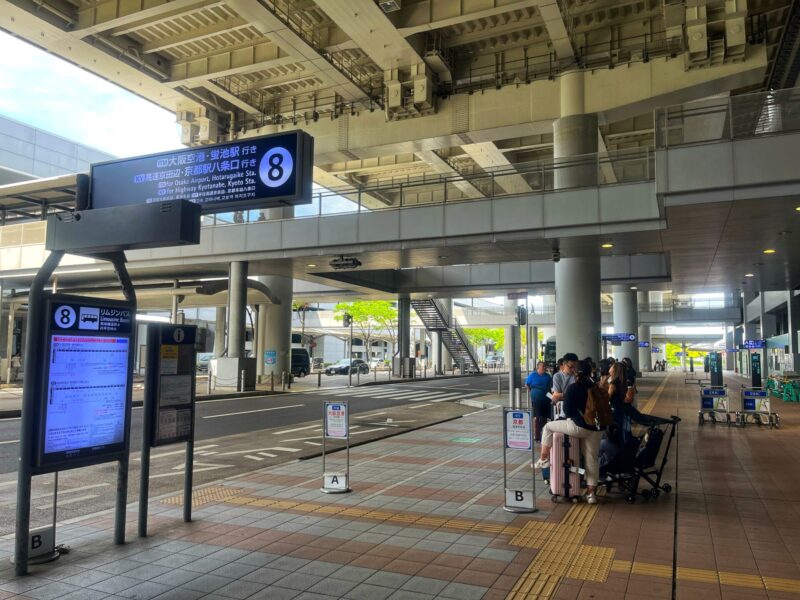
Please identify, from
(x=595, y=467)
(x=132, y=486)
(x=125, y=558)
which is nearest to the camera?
(x=125, y=558)

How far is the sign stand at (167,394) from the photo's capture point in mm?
6020

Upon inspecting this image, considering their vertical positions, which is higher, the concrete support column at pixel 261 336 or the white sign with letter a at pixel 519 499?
the concrete support column at pixel 261 336

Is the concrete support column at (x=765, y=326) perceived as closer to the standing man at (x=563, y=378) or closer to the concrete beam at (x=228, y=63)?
the concrete beam at (x=228, y=63)

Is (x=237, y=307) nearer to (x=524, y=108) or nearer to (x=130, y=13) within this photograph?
(x=130, y=13)

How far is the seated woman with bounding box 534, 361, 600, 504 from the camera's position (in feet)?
23.7

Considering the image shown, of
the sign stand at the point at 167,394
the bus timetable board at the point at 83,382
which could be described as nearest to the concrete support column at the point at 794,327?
the sign stand at the point at 167,394

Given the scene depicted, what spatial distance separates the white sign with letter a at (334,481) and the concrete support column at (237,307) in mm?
19813

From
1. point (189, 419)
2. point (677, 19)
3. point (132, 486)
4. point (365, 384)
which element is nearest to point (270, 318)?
point (365, 384)

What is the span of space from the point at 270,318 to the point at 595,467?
96.9ft

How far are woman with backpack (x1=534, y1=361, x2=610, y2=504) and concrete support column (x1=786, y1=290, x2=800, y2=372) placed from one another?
25946 mm

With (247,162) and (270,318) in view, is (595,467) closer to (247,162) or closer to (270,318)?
(247,162)

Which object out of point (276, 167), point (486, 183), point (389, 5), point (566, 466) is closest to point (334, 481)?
point (566, 466)

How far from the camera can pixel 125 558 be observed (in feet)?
17.3

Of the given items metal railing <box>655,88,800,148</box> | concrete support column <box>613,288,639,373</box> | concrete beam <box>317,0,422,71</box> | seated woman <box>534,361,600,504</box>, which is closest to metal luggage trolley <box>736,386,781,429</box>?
metal railing <box>655,88,800,148</box>
